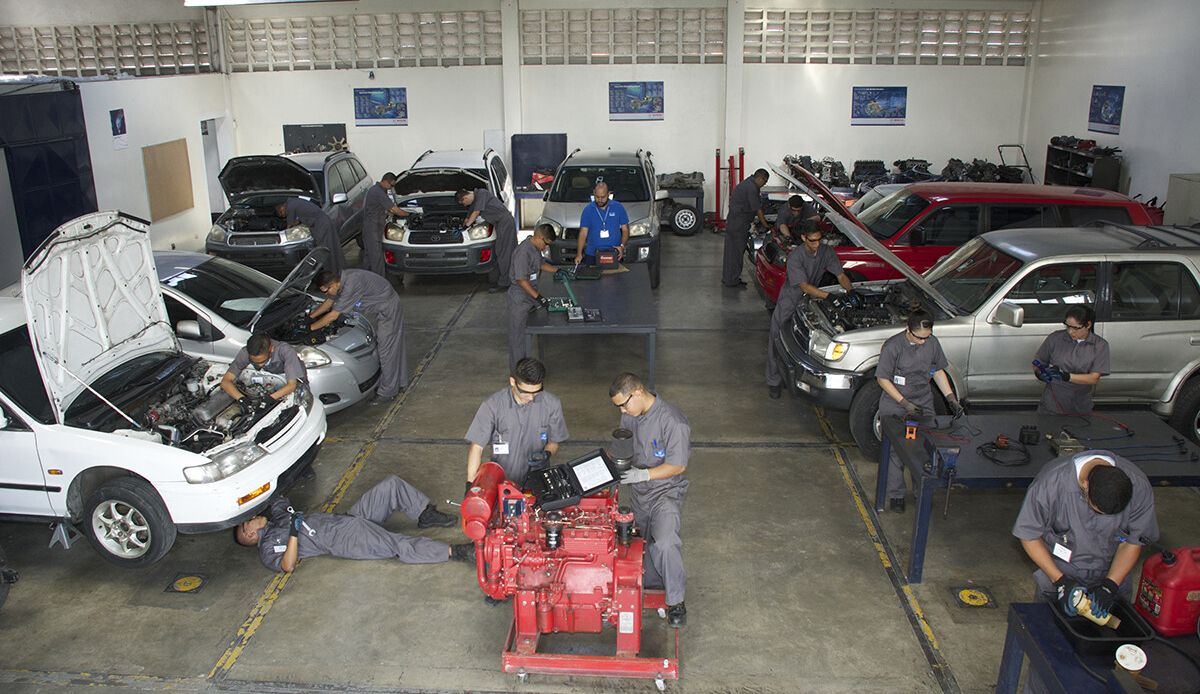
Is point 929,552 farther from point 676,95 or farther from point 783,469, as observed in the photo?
point 676,95

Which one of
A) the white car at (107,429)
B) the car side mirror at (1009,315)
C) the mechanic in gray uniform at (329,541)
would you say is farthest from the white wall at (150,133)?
the car side mirror at (1009,315)

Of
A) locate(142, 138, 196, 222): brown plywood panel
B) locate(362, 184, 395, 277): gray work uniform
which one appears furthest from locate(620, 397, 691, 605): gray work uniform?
locate(142, 138, 196, 222): brown plywood panel

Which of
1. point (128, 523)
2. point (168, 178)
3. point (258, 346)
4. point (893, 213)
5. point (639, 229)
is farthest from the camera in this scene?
point (168, 178)

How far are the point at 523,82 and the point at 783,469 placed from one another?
11235mm

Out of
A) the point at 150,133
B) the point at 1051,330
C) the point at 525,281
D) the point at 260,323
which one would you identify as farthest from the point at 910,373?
the point at 150,133

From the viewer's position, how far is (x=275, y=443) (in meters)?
6.07

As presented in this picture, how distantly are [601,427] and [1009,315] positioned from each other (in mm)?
3379

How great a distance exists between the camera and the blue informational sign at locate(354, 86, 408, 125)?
1675cm

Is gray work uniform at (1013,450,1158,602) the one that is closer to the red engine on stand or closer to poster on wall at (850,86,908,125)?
the red engine on stand

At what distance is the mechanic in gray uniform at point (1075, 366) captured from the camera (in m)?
6.27

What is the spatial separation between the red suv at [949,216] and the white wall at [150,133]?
31.2ft

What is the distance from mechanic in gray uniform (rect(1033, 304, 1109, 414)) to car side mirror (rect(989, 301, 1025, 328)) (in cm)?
31

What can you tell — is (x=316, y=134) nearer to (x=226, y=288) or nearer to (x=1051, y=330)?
(x=226, y=288)

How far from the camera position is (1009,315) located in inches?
267
